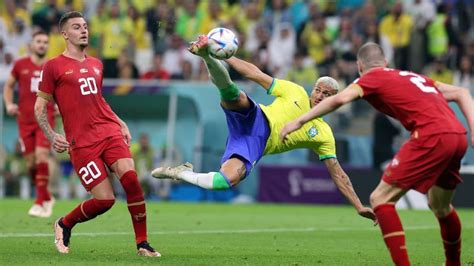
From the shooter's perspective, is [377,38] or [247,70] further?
[377,38]

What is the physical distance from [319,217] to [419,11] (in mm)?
8192

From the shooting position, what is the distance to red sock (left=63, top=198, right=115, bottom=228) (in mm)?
12047

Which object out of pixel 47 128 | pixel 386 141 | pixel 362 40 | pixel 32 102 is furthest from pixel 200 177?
pixel 362 40

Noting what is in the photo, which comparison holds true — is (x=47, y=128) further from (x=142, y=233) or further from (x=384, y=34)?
(x=384, y=34)

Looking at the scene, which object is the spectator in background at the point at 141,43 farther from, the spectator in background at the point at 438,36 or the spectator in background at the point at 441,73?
the spectator in background at the point at 441,73

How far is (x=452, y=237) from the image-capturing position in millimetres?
10367

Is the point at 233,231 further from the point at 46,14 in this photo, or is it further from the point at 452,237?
the point at 46,14

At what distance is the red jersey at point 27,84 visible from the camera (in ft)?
61.6

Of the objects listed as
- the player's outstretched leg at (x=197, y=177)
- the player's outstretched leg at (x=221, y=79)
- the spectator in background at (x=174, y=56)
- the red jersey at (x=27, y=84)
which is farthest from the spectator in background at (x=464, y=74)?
the player's outstretched leg at (x=197, y=177)

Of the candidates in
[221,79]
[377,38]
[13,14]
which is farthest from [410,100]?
[13,14]

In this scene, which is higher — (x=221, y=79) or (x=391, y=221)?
(x=221, y=79)

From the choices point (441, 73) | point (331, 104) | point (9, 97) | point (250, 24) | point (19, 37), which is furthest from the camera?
point (19, 37)

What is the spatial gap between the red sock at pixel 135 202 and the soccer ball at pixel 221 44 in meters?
1.83

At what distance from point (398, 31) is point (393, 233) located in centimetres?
1735
